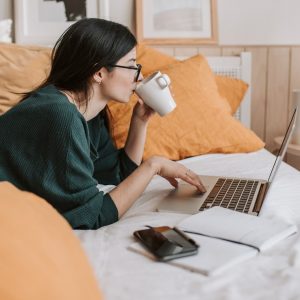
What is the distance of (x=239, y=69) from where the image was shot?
100 inches

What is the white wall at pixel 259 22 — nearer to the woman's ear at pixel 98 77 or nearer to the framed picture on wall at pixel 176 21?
the framed picture on wall at pixel 176 21

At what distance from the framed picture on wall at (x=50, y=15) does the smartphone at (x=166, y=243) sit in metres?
1.63

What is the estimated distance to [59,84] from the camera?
1381 mm

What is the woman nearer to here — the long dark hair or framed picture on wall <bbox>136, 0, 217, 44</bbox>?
the long dark hair

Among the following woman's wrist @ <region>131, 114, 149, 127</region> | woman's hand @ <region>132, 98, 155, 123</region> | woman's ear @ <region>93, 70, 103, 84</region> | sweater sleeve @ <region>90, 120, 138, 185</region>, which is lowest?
sweater sleeve @ <region>90, 120, 138, 185</region>

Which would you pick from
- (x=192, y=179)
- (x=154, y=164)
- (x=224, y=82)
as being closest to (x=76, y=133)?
(x=154, y=164)

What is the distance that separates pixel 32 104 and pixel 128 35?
14.6 inches

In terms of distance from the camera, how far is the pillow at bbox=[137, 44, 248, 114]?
2.20m

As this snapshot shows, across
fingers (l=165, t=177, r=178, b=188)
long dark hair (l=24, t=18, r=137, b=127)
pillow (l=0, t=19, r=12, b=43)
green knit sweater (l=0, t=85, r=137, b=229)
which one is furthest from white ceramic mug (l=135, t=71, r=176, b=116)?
pillow (l=0, t=19, r=12, b=43)

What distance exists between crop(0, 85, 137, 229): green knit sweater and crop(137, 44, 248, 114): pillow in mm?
1040

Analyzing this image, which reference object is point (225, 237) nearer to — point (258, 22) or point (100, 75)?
point (100, 75)

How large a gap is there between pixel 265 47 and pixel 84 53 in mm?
1512

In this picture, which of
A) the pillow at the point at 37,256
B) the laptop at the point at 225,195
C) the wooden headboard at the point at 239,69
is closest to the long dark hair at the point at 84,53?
the laptop at the point at 225,195

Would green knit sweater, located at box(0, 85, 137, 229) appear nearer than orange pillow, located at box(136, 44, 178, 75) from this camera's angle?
Yes
